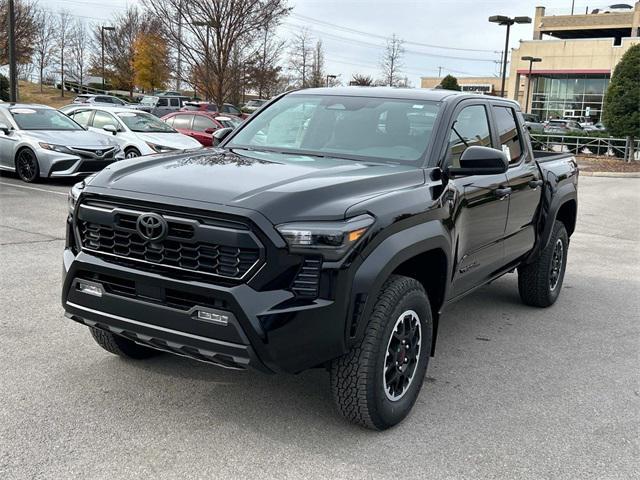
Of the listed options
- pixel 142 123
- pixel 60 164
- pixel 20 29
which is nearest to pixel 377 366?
pixel 60 164

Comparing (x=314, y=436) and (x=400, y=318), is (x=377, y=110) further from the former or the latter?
(x=314, y=436)

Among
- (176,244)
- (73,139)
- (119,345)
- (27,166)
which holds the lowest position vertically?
(119,345)

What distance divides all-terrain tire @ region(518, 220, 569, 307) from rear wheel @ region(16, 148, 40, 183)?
32.2 ft

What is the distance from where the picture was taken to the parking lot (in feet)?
10.6

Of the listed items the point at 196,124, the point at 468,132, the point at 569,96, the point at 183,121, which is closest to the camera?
the point at 468,132

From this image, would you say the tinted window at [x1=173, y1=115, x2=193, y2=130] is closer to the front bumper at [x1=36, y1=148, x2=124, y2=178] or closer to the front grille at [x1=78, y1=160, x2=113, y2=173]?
the front grille at [x1=78, y1=160, x2=113, y2=173]

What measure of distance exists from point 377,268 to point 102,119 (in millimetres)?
13462

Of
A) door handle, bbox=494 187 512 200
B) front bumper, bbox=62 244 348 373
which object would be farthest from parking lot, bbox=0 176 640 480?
door handle, bbox=494 187 512 200

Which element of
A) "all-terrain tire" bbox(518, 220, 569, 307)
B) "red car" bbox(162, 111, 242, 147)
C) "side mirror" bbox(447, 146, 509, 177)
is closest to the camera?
"side mirror" bbox(447, 146, 509, 177)

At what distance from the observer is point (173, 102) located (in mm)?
39250

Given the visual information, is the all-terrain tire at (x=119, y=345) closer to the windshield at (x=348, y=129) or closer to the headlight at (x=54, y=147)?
the windshield at (x=348, y=129)

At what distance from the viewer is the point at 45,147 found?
12648 millimetres

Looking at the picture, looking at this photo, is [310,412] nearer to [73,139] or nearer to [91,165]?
[91,165]

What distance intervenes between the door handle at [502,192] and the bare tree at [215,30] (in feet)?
73.8
